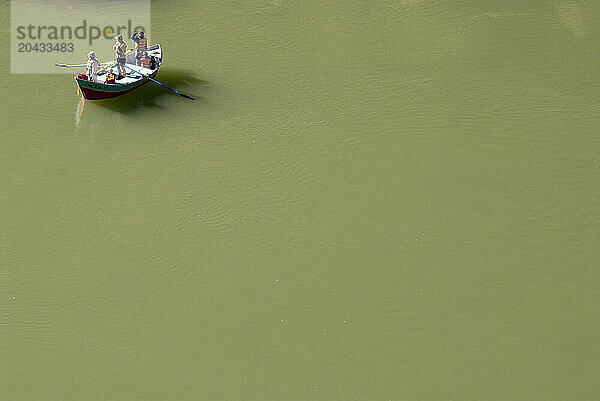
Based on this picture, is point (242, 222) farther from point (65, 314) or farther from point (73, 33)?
point (73, 33)

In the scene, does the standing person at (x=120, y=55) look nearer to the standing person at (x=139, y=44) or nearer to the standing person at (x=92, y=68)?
the standing person at (x=139, y=44)

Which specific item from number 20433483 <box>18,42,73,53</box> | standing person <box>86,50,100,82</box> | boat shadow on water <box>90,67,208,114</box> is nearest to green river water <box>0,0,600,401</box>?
boat shadow on water <box>90,67,208,114</box>

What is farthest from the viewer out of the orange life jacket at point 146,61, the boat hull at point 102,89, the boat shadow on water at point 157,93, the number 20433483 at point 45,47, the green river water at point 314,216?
the number 20433483 at point 45,47

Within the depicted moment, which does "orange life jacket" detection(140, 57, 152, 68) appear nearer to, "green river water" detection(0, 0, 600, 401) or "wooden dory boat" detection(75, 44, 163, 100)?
"wooden dory boat" detection(75, 44, 163, 100)

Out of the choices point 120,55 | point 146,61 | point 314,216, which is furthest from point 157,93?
point 314,216

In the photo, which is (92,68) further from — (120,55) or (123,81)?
(120,55)

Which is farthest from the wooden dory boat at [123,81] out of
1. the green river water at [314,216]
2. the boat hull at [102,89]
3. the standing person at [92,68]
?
the green river water at [314,216]
